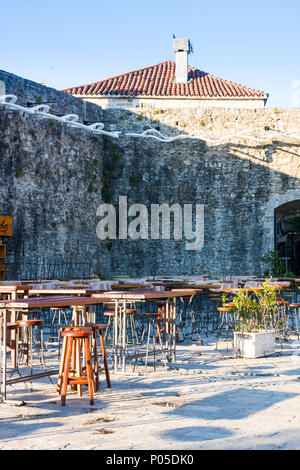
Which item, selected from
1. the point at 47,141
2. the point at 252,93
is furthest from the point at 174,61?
the point at 47,141

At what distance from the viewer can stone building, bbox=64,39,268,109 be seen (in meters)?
17.7

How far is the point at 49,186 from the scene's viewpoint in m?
12.2

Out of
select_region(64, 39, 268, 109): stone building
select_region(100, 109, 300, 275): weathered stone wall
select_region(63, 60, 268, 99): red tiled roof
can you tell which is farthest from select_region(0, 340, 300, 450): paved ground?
select_region(63, 60, 268, 99): red tiled roof

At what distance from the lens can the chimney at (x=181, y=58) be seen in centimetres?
1909

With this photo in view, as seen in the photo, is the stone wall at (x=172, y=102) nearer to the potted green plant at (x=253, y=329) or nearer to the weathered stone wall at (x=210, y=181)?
the weathered stone wall at (x=210, y=181)

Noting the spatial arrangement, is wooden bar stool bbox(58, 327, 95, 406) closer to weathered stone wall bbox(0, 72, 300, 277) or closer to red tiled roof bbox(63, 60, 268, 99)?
weathered stone wall bbox(0, 72, 300, 277)

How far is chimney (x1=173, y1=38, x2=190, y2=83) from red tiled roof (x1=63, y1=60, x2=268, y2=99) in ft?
0.67

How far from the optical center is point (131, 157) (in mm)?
14398

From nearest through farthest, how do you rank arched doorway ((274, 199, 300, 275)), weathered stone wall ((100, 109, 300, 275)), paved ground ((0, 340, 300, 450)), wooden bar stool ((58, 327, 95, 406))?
paved ground ((0, 340, 300, 450)) < wooden bar stool ((58, 327, 95, 406)) < weathered stone wall ((100, 109, 300, 275)) < arched doorway ((274, 199, 300, 275))

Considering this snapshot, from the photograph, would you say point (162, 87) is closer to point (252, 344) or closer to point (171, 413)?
point (252, 344)

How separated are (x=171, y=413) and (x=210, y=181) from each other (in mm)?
11019

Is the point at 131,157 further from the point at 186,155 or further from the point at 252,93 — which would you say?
the point at 252,93

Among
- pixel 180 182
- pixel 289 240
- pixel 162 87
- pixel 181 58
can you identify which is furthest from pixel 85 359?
pixel 289 240

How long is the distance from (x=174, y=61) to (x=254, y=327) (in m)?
16.1
